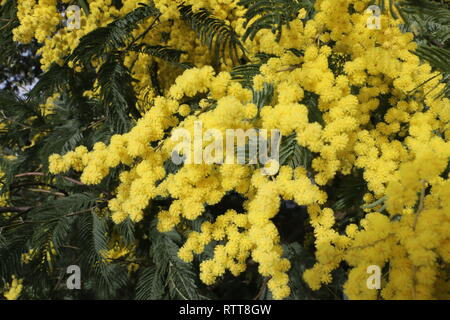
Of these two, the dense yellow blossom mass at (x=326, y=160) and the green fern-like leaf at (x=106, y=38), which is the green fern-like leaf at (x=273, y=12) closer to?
the dense yellow blossom mass at (x=326, y=160)

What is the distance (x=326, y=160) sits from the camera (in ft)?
4.08

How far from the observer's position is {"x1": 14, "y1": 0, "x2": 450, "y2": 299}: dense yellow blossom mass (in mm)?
1017

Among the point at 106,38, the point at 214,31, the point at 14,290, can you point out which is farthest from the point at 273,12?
the point at 14,290

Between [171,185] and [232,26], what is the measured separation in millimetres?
1168

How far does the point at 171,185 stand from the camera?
122 centimetres

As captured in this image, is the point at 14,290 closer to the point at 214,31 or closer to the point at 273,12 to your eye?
the point at 214,31

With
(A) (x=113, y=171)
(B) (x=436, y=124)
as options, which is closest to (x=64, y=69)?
(A) (x=113, y=171)

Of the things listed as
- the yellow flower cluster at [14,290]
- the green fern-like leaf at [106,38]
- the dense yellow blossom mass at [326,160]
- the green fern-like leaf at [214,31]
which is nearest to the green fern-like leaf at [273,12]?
the dense yellow blossom mass at [326,160]

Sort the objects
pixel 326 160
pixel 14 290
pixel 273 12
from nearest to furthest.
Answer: pixel 326 160
pixel 273 12
pixel 14 290

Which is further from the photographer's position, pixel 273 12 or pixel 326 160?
pixel 273 12

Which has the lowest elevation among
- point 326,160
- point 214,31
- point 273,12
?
point 326,160

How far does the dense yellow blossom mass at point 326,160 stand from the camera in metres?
1.02

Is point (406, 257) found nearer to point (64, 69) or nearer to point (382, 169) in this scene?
point (382, 169)

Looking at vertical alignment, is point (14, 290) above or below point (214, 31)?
below
